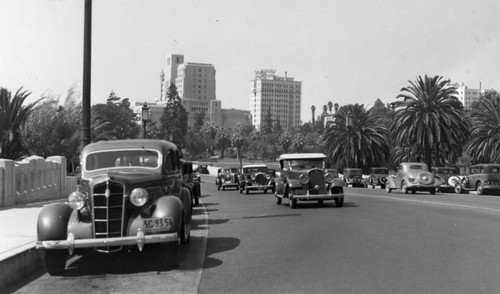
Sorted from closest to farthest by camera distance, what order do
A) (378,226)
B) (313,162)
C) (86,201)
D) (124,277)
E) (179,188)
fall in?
(124,277), (86,201), (179,188), (378,226), (313,162)

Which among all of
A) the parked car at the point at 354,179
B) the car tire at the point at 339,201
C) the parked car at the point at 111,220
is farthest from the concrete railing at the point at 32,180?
the parked car at the point at 354,179

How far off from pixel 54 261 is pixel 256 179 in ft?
76.6

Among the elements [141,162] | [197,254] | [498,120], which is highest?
[498,120]

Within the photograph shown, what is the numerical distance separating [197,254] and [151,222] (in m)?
1.98

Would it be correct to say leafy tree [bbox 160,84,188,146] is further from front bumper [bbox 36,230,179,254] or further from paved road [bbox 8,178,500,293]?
front bumper [bbox 36,230,179,254]

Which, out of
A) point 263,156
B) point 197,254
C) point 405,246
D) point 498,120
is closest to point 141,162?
point 197,254

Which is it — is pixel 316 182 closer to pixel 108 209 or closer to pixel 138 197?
pixel 138 197

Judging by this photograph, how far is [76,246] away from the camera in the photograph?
25.7 feet

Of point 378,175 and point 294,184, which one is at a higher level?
point 294,184

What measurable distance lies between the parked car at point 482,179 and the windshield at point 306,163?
1675 cm

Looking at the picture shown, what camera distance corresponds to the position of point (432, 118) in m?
51.6

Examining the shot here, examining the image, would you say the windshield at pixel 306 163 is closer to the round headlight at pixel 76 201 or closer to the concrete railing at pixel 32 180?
the concrete railing at pixel 32 180

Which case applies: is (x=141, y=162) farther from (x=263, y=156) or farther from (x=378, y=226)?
(x=263, y=156)

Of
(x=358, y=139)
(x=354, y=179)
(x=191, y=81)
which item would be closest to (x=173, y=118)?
(x=191, y=81)
